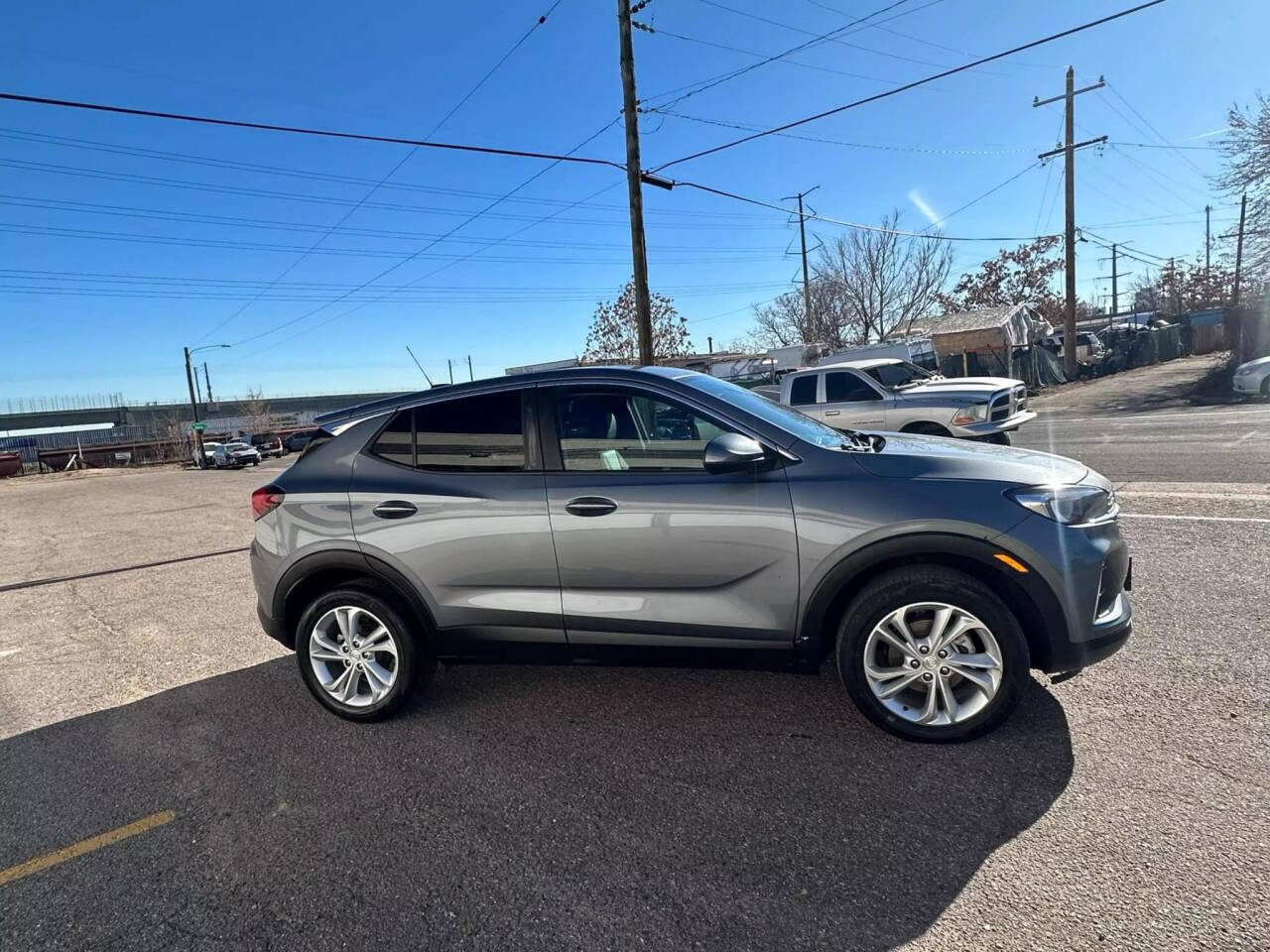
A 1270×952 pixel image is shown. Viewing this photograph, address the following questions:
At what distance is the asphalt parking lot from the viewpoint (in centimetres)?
214

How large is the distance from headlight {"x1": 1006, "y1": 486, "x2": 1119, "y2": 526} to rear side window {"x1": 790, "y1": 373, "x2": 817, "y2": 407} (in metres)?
8.37

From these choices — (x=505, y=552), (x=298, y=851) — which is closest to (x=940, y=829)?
(x=505, y=552)

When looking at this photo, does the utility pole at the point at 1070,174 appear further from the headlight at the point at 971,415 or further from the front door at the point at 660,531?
the front door at the point at 660,531

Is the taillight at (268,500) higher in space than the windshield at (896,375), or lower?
lower

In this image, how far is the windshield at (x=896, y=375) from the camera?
11.2 meters

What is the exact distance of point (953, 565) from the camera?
2922 millimetres

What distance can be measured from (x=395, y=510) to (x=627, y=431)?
48.0 inches

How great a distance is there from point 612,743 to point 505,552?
3.34 feet

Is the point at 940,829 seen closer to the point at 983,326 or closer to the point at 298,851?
the point at 298,851

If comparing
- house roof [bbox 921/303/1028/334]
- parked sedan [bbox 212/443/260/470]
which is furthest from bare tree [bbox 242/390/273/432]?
house roof [bbox 921/303/1028/334]

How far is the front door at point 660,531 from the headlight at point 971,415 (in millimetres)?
7714

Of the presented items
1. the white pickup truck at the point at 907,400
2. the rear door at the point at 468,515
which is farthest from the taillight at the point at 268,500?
the white pickup truck at the point at 907,400

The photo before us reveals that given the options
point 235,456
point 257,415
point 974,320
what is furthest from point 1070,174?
point 257,415

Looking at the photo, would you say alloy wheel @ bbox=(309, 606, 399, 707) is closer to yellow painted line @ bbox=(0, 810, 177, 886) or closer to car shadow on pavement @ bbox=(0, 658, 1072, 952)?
car shadow on pavement @ bbox=(0, 658, 1072, 952)
